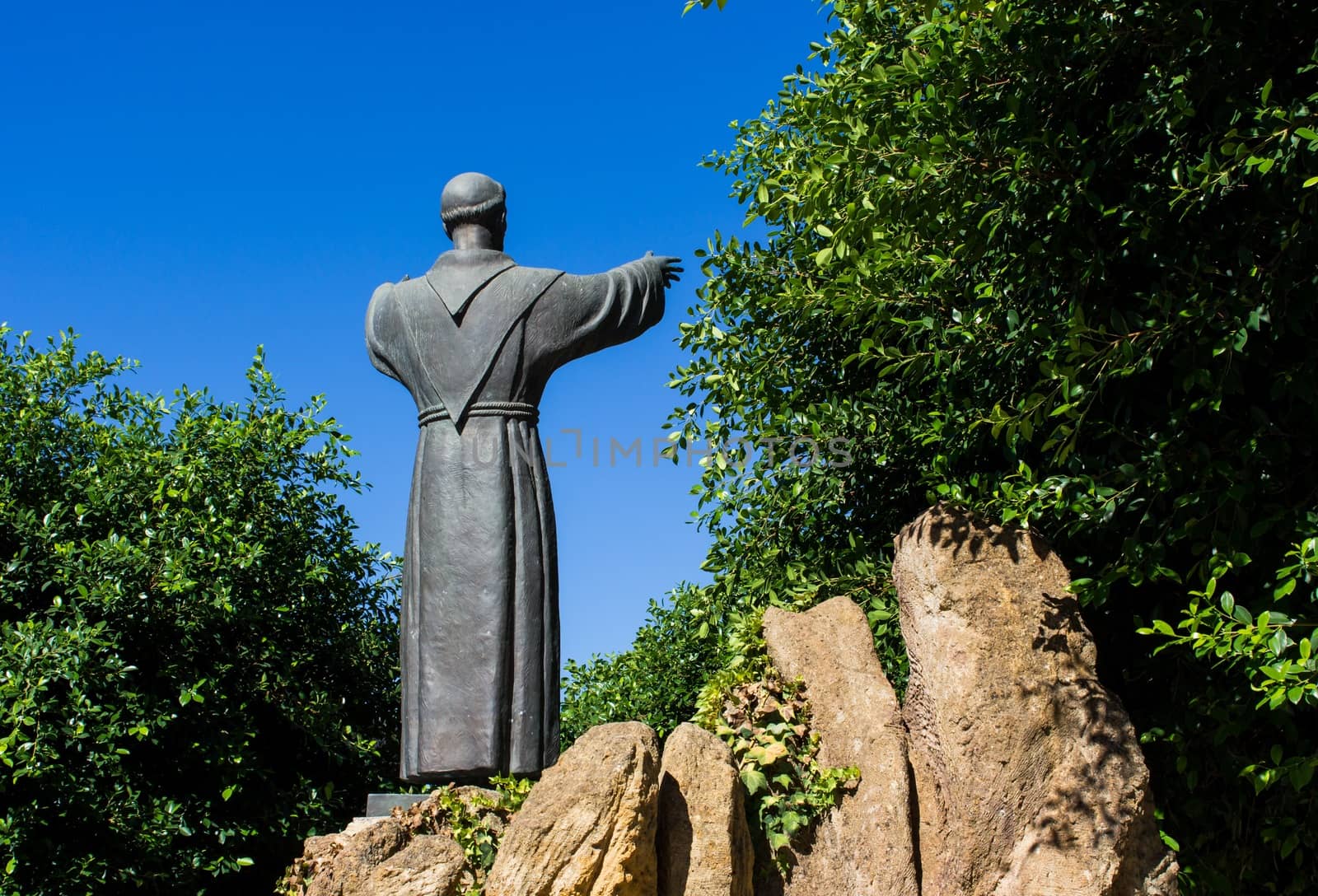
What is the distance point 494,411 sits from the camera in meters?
6.89

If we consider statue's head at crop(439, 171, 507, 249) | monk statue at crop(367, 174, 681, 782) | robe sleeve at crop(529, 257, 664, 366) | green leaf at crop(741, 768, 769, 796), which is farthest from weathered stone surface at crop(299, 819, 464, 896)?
statue's head at crop(439, 171, 507, 249)

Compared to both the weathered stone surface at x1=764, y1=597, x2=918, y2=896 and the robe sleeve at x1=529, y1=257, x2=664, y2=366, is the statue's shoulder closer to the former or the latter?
the robe sleeve at x1=529, y1=257, x2=664, y2=366

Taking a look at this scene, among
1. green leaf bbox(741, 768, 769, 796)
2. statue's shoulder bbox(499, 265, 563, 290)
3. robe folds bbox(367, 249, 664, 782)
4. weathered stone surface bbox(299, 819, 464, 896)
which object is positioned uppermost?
statue's shoulder bbox(499, 265, 563, 290)

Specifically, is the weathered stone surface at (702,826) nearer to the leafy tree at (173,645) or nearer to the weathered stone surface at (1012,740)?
the weathered stone surface at (1012,740)

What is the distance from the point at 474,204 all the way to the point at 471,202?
0.02m

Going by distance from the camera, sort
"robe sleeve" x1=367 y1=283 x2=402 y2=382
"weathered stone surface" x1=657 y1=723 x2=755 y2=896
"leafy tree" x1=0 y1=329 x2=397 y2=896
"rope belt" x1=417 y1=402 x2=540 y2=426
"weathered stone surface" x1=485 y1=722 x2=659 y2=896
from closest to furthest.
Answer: "weathered stone surface" x1=485 y1=722 x2=659 y2=896, "weathered stone surface" x1=657 y1=723 x2=755 y2=896, "rope belt" x1=417 y1=402 x2=540 y2=426, "robe sleeve" x1=367 y1=283 x2=402 y2=382, "leafy tree" x1=0 y1=329 x2=397 y2=896

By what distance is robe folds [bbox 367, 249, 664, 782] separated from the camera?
652 centimetres

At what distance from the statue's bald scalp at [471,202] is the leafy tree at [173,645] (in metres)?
3.48

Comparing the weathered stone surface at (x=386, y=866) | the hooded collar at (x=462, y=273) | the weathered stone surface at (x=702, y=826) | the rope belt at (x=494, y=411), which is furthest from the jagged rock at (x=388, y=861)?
the hooded collar at (x=462, y=273)

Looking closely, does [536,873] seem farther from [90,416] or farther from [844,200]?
[90,416]

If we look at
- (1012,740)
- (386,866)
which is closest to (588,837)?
(386,866)

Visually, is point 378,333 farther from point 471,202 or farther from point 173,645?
point 173,645

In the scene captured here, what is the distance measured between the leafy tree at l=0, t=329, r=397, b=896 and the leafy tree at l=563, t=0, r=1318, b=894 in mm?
3793

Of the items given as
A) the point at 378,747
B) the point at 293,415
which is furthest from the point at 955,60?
the point at 378,747
